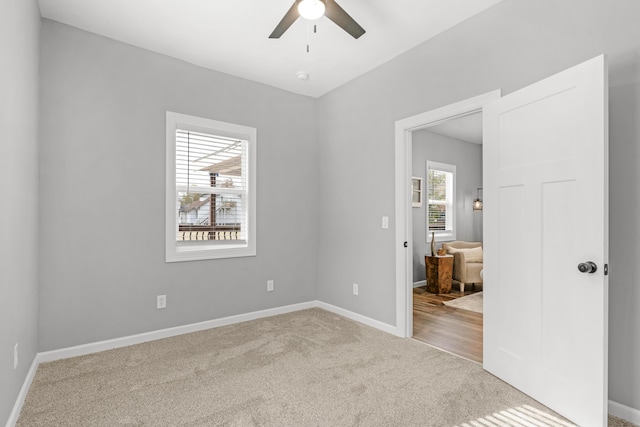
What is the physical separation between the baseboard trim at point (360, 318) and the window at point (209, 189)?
1.14 metres

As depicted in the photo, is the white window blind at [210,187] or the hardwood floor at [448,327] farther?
the white window blind at [210,187]

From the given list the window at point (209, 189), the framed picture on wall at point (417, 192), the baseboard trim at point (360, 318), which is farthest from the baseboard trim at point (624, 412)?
the framed picture on wall at point (417, 192)

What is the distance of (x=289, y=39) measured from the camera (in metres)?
2.98

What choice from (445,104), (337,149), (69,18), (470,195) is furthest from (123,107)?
(470,195)

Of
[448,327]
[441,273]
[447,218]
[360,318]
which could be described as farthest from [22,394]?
[447,218]

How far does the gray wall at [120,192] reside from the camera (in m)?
2.71

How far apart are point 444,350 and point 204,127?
3.06 m

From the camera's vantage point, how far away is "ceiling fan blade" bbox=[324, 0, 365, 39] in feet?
6.64

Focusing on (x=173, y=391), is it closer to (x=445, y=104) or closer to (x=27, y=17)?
(x=27, y=17)

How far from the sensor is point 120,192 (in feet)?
9.82

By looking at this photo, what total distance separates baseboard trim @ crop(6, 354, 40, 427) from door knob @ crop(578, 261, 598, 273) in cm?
308

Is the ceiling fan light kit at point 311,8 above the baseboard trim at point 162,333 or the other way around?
above

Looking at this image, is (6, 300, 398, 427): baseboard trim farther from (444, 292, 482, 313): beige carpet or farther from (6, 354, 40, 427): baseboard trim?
(444, 292, 482, 313): beige carpet

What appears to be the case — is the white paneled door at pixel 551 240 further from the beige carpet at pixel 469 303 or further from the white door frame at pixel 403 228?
the beige carpet at pixel 469 303
